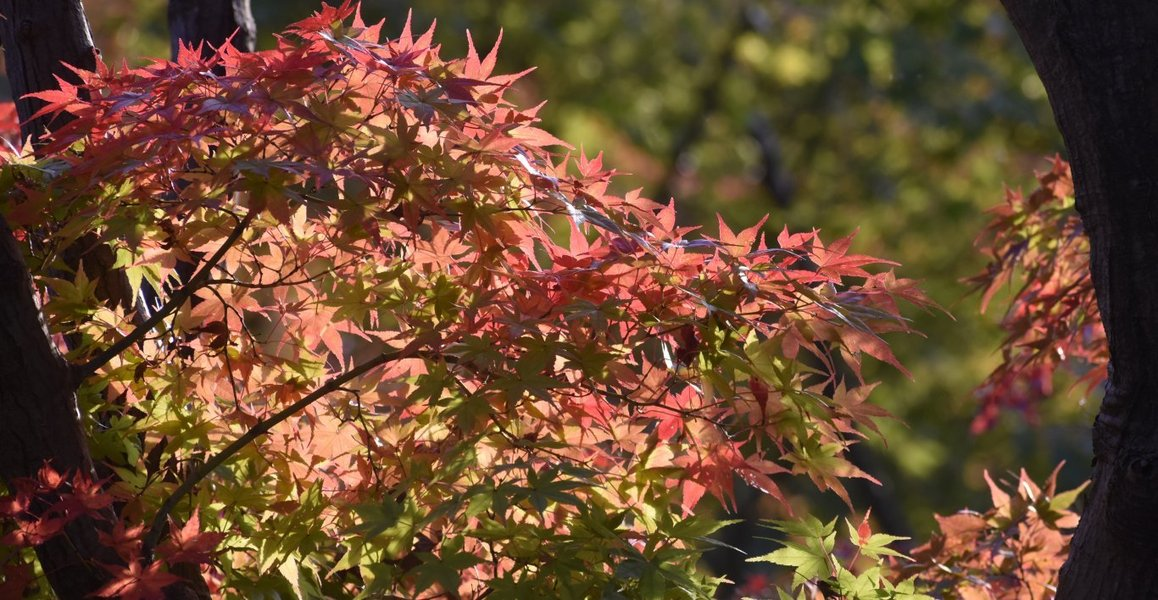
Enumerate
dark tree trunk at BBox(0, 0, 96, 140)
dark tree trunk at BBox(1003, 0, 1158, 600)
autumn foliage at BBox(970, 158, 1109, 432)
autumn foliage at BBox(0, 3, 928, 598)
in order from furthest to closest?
1. autumn foliage at BBox(970, 158, 1109, 432)
2. dark tree trunk at BBox(0, 0, 96, 140)
3. dark tree trunk at BBox(1003, 0, 1158, 600)
4. autumn foliage at BBox(0, 3, 928, 598)

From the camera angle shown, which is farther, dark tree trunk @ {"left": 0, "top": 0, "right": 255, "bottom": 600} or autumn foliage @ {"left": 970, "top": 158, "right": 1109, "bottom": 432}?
autumn foliage @ {"left": 970, "top": 158, "right": 1109, "bottom": 432}

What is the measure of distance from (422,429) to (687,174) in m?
10.8

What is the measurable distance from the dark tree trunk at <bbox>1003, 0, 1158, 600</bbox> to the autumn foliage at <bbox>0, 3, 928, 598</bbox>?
1.15 feet

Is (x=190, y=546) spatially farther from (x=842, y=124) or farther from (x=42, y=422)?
(x=842, y=124)

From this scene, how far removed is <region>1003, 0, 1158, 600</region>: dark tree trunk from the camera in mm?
1659

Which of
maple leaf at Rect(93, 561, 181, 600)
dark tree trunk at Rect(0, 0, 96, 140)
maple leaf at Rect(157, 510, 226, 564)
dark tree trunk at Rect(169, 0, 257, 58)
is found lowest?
maple leaf at Rect(93, 561, 181, 600)

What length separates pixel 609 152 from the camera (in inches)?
482

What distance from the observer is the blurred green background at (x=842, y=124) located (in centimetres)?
1000

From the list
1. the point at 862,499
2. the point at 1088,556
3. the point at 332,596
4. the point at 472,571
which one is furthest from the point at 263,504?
the point at 862,499

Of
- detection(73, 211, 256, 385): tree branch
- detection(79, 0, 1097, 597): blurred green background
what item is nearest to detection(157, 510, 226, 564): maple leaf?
detection(73, 211, 256, 385): tree branch

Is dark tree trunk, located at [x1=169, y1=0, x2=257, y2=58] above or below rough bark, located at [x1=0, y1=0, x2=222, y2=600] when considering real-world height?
above

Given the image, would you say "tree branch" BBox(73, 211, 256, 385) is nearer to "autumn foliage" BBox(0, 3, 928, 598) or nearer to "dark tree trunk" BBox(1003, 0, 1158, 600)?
"autumn foliage" BBox(0, 3, 928, 598)

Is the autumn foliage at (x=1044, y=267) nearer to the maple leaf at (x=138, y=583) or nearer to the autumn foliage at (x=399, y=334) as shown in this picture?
the autumn foliage at (x=399, y=334)

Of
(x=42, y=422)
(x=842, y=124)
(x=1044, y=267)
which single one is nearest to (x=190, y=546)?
(x=42, y=422)
